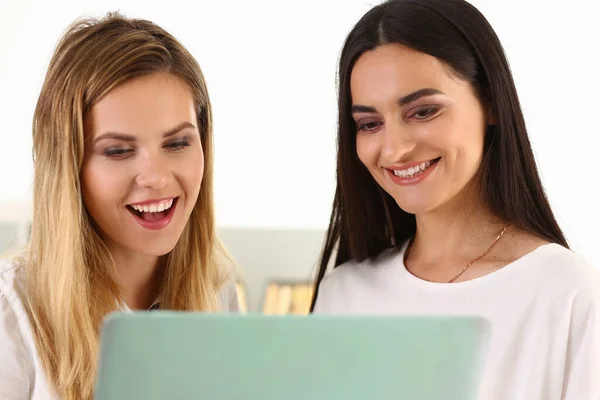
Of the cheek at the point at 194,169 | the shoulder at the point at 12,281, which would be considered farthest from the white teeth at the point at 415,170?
the shoulder at the point at 12,281

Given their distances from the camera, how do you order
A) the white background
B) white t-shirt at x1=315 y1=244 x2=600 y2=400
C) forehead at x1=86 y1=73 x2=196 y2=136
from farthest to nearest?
the white background → forehead at x1=86 y1=73 x2=196 y2=136 → white t-shirt at x1=315 y1=244 x2=600 y2=400

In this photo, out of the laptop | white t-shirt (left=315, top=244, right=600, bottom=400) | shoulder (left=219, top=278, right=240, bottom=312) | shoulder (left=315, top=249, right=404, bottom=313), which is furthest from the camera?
shoulder (left=219, top=278, right=240, bottom=312)

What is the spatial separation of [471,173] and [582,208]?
9.19 feet

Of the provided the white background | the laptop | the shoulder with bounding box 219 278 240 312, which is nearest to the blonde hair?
the shoulder with bounding box 219 278 240 312

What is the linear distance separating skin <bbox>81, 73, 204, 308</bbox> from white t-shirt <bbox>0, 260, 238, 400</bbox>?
25cm

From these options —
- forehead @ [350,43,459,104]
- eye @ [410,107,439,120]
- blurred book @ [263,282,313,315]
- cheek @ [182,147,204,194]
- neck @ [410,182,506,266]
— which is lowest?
blurred book @ [263,282,313,315]

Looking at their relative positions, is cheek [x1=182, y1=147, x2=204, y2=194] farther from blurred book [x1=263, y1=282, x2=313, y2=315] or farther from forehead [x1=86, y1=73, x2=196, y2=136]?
blurred book [x1=263, y1=282, x2=313, y2=315]

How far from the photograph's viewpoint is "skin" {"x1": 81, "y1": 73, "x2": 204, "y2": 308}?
184 centimetres

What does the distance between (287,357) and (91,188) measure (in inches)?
38.5

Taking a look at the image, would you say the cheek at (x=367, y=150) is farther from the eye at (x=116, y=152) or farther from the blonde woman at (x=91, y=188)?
the eye at (x=116, y=152)

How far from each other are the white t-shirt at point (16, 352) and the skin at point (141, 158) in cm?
25

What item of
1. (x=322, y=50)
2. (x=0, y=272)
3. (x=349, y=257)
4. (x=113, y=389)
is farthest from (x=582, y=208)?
(x=113, y=389)

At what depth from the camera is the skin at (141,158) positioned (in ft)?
6.05

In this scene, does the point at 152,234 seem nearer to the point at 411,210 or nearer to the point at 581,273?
the point at 411,210
